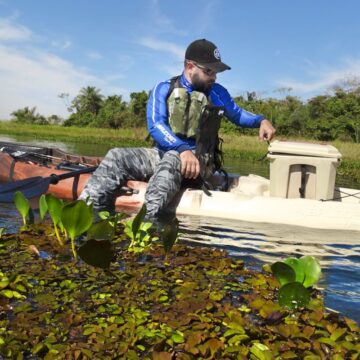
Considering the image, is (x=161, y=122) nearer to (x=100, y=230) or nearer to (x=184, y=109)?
(x=184, y=109)

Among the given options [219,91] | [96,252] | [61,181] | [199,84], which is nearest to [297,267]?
[96,252]

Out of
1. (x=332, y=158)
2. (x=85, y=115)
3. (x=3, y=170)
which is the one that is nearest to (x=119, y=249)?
(x=332, y=158)

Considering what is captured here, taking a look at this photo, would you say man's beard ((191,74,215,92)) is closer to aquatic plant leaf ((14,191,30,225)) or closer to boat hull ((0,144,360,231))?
boat hull ((0,144,360,231))

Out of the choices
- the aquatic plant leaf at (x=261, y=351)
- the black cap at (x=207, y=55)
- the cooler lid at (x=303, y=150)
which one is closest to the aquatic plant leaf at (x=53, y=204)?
the aquatic plant leaf at (x=261, y=351)

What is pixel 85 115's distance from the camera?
47.3 m

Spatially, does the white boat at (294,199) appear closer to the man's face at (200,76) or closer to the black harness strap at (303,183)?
the black harness strap at (303,183)

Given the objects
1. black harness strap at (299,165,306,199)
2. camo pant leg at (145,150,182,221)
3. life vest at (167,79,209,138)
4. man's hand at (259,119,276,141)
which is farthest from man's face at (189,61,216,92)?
black harness strap at (299,165,306,199)

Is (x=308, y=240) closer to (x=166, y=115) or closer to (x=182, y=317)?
(x=166, y=115)

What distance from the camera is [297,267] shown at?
2.42m

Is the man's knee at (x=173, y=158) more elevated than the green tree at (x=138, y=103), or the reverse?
the green tree at (x=138, y=103)

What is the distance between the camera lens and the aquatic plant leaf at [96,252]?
238cm

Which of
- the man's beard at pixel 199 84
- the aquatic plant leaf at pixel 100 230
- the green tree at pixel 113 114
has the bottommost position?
the aquatic plant leaf at pixel 100 230

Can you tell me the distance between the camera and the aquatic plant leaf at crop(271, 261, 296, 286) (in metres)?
2.29

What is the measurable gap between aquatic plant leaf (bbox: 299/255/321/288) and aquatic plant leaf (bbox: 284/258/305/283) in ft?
0.05
